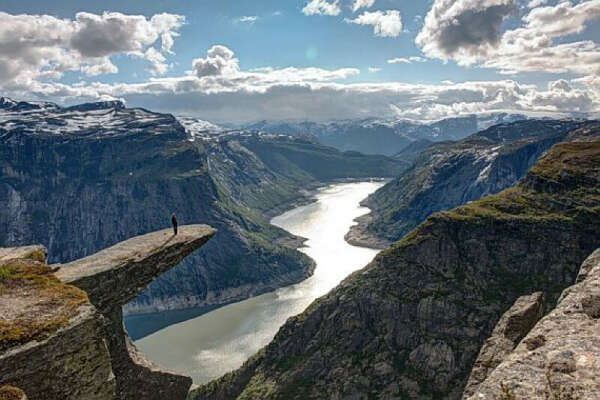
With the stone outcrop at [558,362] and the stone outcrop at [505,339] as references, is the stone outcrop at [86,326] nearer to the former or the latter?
the stone outcrop at [558,362]

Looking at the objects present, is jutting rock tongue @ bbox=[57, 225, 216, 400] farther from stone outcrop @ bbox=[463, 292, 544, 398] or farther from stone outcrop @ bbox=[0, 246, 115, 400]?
stone outcrop @ bbox=[463, 292, 544, 398]

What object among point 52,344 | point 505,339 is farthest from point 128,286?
point 505,339

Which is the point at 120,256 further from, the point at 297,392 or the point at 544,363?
the point at 297,392

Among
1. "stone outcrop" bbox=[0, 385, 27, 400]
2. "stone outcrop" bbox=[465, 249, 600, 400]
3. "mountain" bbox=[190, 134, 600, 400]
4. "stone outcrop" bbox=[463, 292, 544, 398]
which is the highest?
"stone outcrop" bbox=[465, 249, 600, 400]

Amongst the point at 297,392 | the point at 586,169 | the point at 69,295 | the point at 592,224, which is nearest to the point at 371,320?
the point at 297,392

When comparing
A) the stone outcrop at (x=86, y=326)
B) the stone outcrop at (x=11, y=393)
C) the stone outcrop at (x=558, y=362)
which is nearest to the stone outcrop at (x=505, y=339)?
the stone outcrop at (x=558, y=362)

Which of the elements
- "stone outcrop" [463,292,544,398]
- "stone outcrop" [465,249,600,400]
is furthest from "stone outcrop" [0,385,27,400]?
"stone outcrop" [463,292,544,398]
